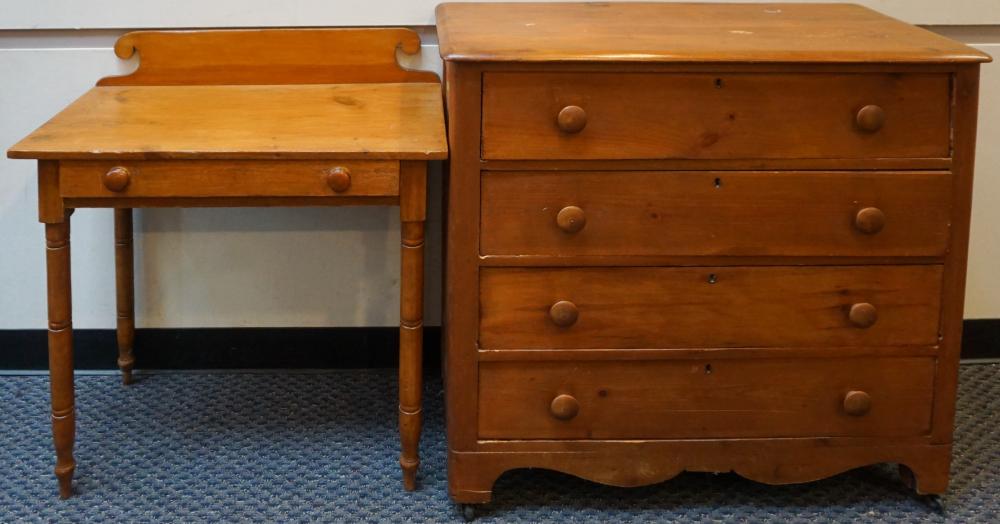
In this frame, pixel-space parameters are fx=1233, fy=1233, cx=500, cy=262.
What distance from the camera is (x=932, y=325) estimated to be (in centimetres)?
232

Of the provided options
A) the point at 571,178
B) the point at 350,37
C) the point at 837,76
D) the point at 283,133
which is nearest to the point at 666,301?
the point at 571,178

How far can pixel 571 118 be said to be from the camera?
214cm

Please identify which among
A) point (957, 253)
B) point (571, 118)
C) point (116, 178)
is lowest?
point (957, 253)

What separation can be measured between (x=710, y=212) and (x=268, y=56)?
1060mm

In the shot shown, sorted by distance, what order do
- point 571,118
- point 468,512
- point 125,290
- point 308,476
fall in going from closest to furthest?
point 571,118 → point 468,512 → point 308,476 → point 125,290

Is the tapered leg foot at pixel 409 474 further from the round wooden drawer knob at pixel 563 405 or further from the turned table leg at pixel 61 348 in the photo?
the turned table leg at pixel 61 348

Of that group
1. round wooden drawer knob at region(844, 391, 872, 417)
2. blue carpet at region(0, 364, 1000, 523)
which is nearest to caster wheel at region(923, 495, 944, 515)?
blue carpet at region(0, 364, 1000, 523)

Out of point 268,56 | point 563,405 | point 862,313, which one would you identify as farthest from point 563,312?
point 268,56

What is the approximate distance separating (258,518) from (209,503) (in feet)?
0.39

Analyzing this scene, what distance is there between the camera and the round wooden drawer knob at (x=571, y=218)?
2.19 metres

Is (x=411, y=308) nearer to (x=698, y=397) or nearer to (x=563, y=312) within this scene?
(x=563, y=312)

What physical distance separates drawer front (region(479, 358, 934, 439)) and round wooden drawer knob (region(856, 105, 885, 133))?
1.50ft

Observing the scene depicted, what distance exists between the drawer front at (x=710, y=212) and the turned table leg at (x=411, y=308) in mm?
126

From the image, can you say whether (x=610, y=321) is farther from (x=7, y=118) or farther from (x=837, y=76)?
(x=7, y=118)
